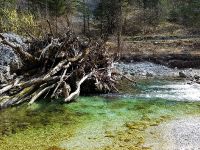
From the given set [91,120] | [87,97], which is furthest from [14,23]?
[91,120]

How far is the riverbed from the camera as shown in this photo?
49.4 ft

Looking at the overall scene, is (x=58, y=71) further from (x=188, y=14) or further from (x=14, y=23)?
(x=188, y=14)

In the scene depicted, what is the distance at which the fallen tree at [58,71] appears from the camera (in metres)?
22.1

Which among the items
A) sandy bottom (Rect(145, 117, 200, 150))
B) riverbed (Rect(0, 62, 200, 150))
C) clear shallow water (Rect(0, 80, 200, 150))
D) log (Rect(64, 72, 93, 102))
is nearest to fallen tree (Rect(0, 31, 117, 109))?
log (Rect(64, 72, 93, 102))

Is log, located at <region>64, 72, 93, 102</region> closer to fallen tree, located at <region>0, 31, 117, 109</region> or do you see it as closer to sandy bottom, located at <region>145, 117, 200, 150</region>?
fallen tree, located at <region>0, 31, 117, 109</region>

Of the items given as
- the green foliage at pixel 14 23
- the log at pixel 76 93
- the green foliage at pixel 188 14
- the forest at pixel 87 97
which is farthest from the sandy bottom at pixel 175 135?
the green foliage at pixel 188 14

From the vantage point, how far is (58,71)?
80.1ft

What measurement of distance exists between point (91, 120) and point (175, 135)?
4190 millimetres

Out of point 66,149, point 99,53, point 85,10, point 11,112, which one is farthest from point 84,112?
point 85,10

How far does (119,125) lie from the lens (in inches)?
690

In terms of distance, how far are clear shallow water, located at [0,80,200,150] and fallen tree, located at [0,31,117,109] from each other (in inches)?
35.8

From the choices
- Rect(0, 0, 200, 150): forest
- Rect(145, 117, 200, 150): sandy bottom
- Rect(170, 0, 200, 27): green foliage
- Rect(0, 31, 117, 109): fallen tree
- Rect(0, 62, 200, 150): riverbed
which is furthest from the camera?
Rect(170, 0, 200, 27): green foliage

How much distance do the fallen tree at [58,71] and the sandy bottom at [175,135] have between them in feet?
20.4

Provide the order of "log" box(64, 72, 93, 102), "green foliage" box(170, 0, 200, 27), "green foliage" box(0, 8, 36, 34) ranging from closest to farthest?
"log" box(64, 72, 93, 102)
"green foliage" box(0, 8, 36, 34)
"green foliage" box(170, 0, 200, 27)
